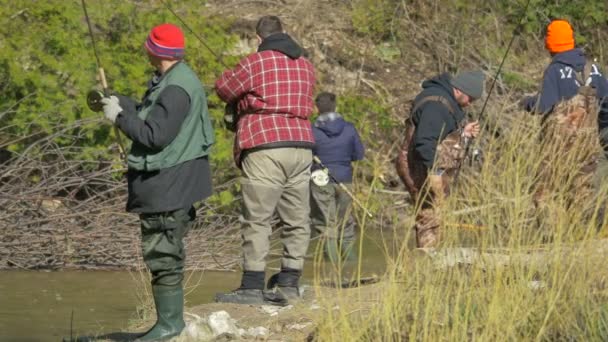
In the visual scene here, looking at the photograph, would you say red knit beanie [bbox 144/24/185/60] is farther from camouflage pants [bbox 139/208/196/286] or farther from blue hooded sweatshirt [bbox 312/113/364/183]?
blue hooded sweatshirt [bbox 312/113/364/183]

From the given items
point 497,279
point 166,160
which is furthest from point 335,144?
point 497,279

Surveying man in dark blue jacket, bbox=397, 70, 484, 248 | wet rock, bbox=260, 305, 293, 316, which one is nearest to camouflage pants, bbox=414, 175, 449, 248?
man in dark blue jacket, bbox=397, 70, 484, 248

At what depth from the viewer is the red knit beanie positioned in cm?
645

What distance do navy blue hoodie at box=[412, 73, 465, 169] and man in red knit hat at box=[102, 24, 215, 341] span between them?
194cm

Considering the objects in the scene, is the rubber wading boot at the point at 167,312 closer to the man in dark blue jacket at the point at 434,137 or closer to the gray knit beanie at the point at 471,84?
the man in dark blue jacket at the point at 434,137

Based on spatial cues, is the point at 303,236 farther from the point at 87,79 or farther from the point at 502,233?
the point at 87,79

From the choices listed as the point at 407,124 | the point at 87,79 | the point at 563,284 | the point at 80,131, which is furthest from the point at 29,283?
the point at 563,284

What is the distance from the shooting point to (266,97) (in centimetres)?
737

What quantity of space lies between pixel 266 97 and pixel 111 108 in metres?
1.27

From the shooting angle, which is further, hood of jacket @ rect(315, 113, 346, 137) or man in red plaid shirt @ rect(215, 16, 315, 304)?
hood of jacket @ rect(315, 113, 346, 137)

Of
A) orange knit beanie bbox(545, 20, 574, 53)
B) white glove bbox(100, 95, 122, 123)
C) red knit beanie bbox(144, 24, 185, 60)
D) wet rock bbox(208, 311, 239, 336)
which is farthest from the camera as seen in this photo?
orange knit beanie bbox(545, 20, 574, 53)

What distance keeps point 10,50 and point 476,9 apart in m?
7.73

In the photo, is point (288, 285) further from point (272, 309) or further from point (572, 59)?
point (572, 59)

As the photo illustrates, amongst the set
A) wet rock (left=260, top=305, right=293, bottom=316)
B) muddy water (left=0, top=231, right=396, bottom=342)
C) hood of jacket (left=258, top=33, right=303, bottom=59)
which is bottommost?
muddy water (left=0, top=231, right=396, bottom=342)
